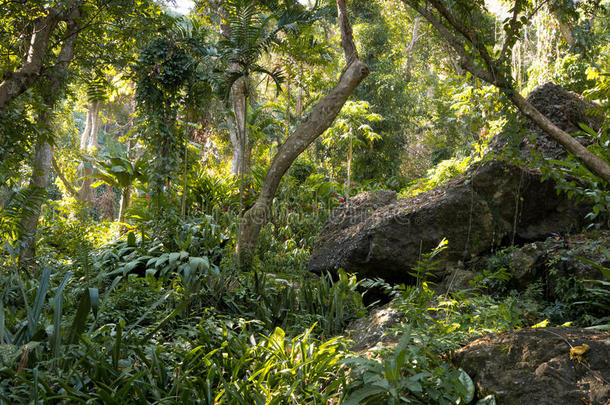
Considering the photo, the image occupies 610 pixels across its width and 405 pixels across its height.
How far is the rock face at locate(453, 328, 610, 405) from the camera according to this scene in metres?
1.60

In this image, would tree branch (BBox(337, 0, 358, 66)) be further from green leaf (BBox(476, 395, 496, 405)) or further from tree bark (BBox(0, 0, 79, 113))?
green leaf (BBox(476, 395, 496, 405))

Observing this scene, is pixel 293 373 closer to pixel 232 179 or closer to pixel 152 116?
pixel 152 116

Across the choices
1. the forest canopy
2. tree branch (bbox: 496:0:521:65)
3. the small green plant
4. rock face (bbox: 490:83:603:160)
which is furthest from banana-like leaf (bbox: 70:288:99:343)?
rock face (bbox: 490:83:603:160)

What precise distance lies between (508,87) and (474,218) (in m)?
1.63

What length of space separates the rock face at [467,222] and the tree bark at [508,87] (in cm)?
107

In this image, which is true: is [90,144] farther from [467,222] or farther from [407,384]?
[407,384]

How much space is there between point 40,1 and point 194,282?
9.23ft

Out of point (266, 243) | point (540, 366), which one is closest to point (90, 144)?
point (266, 243)

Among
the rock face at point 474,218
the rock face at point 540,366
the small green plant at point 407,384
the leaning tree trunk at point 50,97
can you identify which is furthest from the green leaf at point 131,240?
the rock face at point 540,366

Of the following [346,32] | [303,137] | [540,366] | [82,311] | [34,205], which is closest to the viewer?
[540,366]

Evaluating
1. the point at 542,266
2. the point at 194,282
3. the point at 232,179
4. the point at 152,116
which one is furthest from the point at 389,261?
the point at 232,179

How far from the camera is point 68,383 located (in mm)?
1793

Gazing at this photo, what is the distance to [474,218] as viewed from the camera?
4258mm

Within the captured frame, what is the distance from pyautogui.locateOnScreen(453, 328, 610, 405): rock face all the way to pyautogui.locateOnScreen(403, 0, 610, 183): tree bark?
1.46 metres
